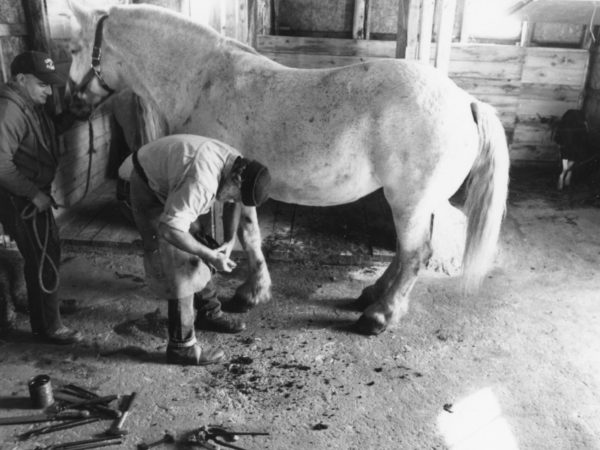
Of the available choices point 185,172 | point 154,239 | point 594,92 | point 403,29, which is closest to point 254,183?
point 185,172

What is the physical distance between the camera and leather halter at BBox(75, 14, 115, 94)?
3.70 m

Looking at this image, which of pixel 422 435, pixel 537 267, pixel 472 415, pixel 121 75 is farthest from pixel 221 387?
pixel 537 267

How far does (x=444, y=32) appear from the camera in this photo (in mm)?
4391

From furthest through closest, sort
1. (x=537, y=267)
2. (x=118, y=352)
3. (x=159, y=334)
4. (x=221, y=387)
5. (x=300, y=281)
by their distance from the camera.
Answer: (x=537, y=267) < (x=300, y=281) < (x=159, y=334) < (x=118, y=352) < (x=221, y=387)

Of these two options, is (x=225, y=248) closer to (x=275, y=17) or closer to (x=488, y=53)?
(x=275, y=17)

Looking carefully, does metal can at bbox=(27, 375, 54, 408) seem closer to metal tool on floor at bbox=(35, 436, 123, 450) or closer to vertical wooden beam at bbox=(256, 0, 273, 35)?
metal tool on floor at bbox=(35, 436, 123, 450)

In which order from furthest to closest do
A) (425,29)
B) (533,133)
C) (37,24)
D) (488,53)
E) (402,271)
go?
1. (533,133)
2. (488,53)
3. (425,29)
4. (37,24)
5. (402,271)

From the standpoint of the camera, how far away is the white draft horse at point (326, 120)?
3402 mm

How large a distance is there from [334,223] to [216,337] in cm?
231

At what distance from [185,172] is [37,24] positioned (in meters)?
2.50

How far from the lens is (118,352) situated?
3.41m

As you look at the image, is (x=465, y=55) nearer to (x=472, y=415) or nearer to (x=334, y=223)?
(x=334, y=223)

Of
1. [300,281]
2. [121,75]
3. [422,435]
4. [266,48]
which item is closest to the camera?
[422,435]

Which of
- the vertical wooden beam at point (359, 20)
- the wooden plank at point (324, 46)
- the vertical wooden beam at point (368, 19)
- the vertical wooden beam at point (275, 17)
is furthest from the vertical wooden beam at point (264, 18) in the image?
the vertical wooden beam at point (368, 19)
